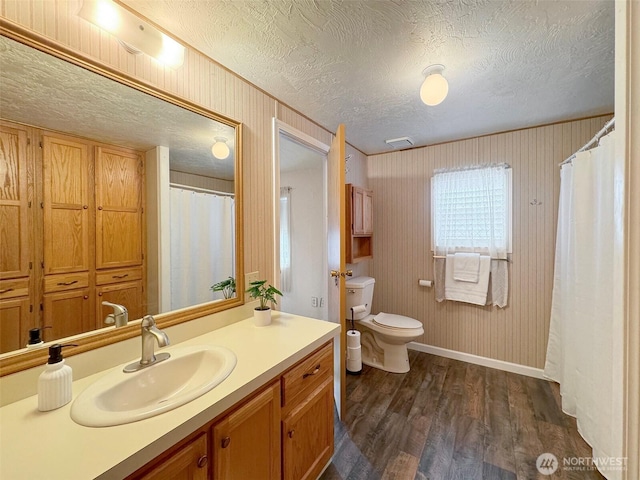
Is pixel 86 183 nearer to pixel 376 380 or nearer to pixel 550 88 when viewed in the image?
pixel 376 380

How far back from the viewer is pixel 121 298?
105 centimetres

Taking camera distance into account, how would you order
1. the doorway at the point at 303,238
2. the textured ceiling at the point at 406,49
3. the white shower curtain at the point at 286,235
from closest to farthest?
1. the textured ceiling at the point at 406,49
2. the doorway at the point at 303,238
3. the white shower curtain at the point at 286,235

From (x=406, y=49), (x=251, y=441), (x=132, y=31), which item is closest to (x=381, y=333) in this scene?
(x=251, y=441)

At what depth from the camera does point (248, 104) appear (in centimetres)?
154

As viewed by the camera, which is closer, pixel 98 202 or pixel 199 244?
pixel 98 202

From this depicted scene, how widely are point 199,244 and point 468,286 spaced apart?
2401 mm

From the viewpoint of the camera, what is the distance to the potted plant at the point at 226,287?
139 centimetres

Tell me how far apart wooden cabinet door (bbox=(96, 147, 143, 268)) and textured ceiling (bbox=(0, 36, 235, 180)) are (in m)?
0.08

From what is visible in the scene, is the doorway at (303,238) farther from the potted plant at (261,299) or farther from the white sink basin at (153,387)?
the white sink basin at (153,387)

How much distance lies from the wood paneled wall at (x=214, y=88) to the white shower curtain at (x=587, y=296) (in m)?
1.81

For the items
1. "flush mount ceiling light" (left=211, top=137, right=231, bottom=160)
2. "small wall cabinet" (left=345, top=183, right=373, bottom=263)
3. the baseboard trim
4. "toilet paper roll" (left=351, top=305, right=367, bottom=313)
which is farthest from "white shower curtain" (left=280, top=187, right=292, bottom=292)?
"flush mount ceiling light" (left=211, top=137, right=231, bottom=160)

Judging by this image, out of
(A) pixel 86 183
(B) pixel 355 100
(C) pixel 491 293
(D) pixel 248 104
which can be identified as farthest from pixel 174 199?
(C) pixel 491 293

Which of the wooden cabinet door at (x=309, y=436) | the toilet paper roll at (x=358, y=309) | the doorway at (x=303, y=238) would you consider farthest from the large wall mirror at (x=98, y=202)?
the doorway at (x=303, y=238)

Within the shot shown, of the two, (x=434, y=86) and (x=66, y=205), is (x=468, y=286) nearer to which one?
(x=434, y=86)
